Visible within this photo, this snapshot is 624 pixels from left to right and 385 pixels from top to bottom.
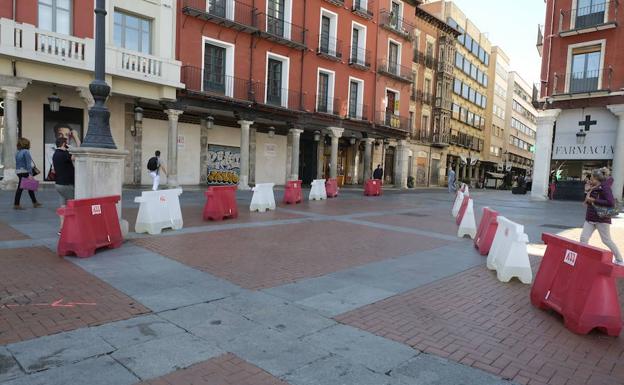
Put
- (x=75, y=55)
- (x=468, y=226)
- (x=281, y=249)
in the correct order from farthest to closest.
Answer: (x=75, y=55), (x=468, y=226), (x=281, y=249)

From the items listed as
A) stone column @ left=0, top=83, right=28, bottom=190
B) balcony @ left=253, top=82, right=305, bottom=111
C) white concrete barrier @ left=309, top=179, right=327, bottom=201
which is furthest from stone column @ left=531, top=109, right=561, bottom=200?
stone column @ left=0, top=83, right=28, bottom=190

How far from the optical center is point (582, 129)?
961 inches

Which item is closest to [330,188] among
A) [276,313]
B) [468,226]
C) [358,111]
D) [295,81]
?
[295,81]

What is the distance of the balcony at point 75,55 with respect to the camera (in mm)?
14352

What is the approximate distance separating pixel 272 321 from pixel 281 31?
22.5 metres

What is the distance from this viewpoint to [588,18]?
24156 mm

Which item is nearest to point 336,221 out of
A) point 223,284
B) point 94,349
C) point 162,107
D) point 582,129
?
point 223,284

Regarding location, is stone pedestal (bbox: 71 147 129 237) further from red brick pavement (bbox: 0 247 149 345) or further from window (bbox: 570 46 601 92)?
window (bbox: 570 46 601 92)

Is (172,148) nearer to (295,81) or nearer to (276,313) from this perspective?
(295,81)

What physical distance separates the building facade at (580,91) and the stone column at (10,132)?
1026 inches

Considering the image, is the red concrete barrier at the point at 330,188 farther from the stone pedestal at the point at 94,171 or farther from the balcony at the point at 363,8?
the balcony at the point at 363,8

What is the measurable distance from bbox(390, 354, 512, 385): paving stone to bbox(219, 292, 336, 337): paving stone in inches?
40.3

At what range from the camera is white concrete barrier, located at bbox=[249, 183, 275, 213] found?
13.2 meters

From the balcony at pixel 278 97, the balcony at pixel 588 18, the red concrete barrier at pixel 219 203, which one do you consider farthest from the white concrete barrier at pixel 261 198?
the balcony at pixel 588 18
